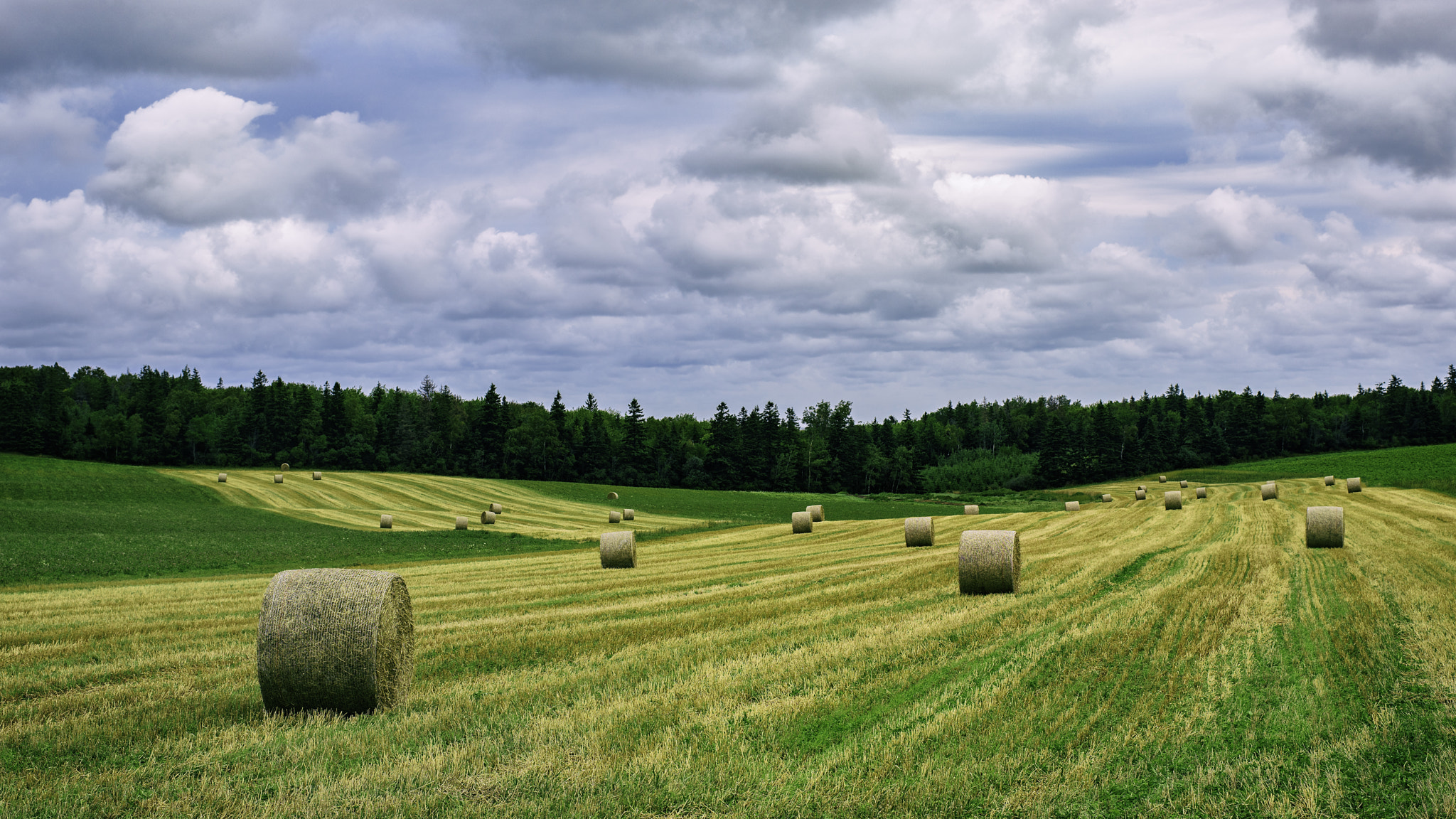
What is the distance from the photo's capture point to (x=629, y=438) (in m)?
109

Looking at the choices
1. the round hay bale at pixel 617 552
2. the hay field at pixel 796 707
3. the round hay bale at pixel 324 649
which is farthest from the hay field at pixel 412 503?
the round hay bale at pixel 324 649

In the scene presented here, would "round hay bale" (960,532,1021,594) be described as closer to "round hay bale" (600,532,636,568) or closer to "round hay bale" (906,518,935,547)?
"round hay bale" (600,532,636,568)

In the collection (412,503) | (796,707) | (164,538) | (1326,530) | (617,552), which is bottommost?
(412,503)

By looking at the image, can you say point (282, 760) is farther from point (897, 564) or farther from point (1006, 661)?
point (897, 564)

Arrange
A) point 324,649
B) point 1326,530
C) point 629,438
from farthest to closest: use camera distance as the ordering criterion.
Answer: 1. point 629,438
2. point 1326,530
3. point 324,649

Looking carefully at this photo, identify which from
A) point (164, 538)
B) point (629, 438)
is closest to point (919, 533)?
point (164, 538)

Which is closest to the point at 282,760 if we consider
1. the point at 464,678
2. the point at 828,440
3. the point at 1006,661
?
the point at 464,678

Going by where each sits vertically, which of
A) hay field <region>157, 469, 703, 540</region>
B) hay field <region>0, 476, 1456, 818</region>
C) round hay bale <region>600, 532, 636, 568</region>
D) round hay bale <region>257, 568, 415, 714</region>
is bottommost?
hay field <region>157, 469, 703, 540</region>

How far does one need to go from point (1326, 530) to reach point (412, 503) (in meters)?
52.8

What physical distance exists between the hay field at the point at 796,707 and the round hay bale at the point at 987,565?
0.55m

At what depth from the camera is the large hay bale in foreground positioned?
22.0m

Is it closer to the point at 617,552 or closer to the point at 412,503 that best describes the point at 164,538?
the point at 617,552

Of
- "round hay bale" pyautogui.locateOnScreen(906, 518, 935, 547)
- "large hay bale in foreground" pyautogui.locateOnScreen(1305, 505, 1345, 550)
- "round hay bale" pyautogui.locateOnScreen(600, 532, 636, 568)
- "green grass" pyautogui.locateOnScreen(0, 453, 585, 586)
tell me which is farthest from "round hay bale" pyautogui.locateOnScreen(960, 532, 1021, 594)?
"green grass" pyautogui.locateOnScreen(0, 453, 585, 586)

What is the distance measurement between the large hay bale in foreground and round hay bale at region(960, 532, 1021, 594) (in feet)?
35.1
